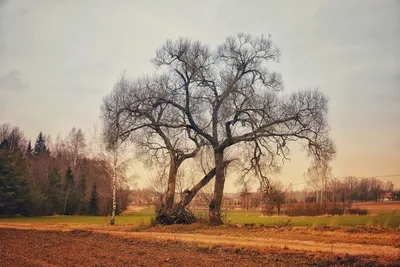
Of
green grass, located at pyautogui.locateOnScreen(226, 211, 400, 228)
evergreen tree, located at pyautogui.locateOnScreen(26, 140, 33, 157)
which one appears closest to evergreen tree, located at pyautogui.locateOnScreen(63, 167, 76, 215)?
evergreen tree, located at pyautogui.locateOnScreen(26, 140, 33, 157)

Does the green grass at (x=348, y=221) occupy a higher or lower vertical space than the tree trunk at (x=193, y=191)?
lower

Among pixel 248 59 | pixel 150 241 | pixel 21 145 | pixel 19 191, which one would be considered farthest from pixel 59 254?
pixel 21 145

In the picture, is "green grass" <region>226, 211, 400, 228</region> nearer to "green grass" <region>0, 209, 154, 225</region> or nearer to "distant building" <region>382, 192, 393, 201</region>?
"distant building" <region>382, 192, 393, 201</region>

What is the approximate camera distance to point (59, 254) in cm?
1484

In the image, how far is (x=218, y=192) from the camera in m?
23.0

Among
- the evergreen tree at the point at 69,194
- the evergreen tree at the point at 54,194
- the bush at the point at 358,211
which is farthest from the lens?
the evergreen tree at the point at 69,194

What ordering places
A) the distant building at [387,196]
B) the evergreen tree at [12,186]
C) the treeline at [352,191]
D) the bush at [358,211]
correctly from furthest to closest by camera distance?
1. the evergreen tree at [12,186]
2. the bush at [358,211]
3. the treeline at [352,191]
4. the distant building at [387,196]

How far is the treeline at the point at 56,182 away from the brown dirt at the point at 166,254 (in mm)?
18960

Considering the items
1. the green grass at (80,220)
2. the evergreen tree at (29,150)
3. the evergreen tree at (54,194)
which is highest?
the evergreen tree at (29,150)

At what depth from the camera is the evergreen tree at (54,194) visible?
57.0m

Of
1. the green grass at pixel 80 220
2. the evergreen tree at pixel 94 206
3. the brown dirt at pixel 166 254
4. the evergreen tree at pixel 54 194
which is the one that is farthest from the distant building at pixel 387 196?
the evergreen tree at pixel 54 194

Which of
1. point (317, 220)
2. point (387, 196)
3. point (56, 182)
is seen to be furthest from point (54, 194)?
point (387, 196)

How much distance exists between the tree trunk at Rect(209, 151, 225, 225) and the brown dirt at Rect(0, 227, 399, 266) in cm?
381

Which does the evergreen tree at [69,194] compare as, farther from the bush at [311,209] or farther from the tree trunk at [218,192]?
the tree trunk at [218,192]
